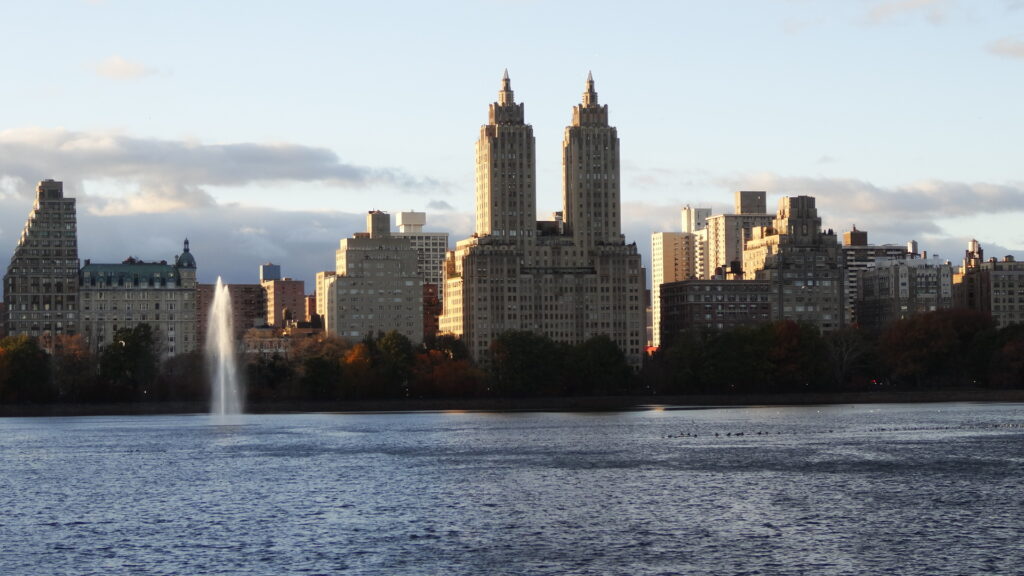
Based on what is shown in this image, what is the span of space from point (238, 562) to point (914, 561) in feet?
108

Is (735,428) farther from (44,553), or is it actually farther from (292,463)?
(44,553)

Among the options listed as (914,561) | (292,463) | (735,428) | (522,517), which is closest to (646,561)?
(914,561)

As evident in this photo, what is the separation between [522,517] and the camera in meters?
98.1

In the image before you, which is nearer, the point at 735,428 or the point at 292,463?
the point at 292,463

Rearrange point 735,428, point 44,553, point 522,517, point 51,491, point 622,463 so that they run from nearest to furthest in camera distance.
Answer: point 44,553
point 522,517
point 51,491
point 622,463
point 735,428

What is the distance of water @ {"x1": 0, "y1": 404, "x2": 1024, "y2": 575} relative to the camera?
8075 cm

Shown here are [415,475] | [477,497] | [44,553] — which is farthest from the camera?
[415,475]

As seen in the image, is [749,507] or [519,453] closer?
[749,507]

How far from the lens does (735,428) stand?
Result: 634ft

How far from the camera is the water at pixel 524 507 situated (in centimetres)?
8075

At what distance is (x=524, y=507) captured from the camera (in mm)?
103625

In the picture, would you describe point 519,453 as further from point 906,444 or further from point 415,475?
point 906,444

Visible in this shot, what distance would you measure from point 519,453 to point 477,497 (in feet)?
138

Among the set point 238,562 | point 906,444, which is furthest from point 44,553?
point 906,444
